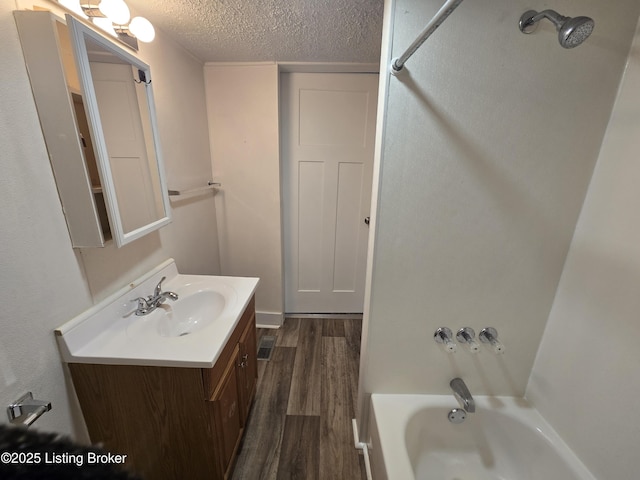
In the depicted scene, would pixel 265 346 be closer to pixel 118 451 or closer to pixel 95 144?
pixel 118 451

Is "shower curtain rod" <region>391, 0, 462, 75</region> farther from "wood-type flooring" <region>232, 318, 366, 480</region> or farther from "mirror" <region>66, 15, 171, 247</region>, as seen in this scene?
"wood-type flooring" <region>232, 318, 366, 480</region>

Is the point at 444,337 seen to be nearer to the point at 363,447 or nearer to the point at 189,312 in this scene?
the point at 363,447

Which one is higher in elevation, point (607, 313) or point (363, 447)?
point (607, 313)

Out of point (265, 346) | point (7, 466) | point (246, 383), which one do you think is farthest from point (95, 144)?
point (265, 346)

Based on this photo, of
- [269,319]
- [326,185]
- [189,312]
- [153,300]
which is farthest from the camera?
[269,319]

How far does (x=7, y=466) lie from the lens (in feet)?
0.70

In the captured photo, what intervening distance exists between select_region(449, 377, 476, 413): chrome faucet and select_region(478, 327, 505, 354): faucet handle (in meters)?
0.22

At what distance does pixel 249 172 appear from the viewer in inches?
79.4

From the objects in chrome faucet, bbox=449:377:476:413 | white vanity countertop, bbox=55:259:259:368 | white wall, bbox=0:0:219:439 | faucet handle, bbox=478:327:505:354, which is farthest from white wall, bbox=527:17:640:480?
white wall, bbox=0:0:219:439

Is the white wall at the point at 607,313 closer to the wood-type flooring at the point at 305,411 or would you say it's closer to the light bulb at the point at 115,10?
the wood-type flooring at the point at 305,411

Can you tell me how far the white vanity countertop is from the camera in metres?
0.87

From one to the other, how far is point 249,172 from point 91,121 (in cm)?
120

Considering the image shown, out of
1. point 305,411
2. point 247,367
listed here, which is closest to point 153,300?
point 247,367

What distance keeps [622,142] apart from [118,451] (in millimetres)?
2160
